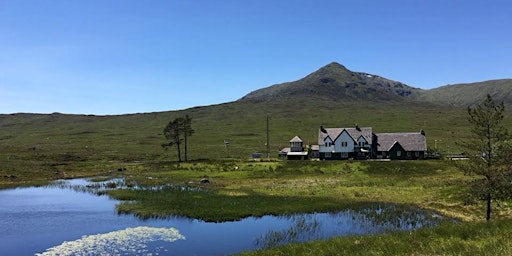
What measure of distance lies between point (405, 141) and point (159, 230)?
87983mm

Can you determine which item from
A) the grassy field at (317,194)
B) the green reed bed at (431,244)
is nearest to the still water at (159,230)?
the grassy field at (317,194)

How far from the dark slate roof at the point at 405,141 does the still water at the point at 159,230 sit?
67656 millimetres

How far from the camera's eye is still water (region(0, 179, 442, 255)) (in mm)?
30031

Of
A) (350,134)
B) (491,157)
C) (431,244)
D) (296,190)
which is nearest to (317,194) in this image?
(296,190)

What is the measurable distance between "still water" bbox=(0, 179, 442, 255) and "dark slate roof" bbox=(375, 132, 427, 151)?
67.7 metres

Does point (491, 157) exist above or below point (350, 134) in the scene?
below

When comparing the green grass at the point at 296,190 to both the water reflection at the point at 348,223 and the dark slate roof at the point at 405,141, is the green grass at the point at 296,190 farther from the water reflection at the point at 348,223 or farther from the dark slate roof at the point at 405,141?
the dark slate roof at the point at 405,141

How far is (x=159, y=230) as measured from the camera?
35188 millimetres

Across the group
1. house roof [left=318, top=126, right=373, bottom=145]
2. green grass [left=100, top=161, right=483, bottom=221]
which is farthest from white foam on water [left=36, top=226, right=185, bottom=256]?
house roof [left=318, top=126, right=373, bottom=145]

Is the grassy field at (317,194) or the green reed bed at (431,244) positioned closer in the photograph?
the green reed bed at (431,244)

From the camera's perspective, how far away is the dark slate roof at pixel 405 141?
106062 millimetres

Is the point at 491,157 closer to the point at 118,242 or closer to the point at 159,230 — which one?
the point at 159,230

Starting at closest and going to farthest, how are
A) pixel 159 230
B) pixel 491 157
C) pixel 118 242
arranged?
pixel 118 242, pixel 491 157, pixel 159 230

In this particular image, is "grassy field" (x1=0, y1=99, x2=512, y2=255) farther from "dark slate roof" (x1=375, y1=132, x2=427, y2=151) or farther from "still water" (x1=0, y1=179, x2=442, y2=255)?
"dark slate roof" (x1=375, y1=132, x2=427, y2=151)
